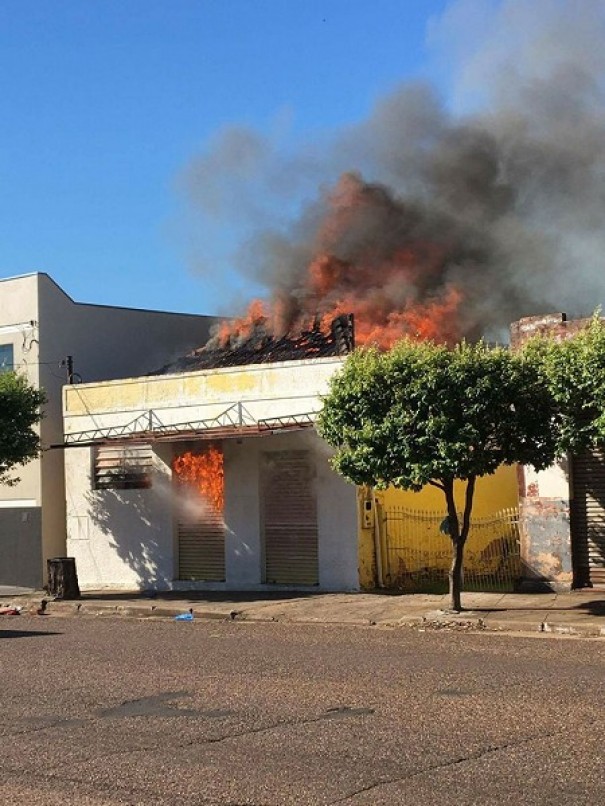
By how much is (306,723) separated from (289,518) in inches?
475

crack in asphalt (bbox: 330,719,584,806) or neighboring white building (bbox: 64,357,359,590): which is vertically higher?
neighboring white building (bbox: 64,357,359,590)

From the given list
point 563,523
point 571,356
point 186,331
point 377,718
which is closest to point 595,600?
point 563,523

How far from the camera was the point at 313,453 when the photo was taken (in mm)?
19250

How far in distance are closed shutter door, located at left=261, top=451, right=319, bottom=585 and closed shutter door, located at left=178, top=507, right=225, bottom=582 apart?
111cm

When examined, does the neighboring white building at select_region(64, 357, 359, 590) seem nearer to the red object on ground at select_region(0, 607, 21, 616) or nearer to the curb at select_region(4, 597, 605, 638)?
the curb at select_region(4, 597, 605, 638)

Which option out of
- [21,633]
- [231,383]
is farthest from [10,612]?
[231,383]

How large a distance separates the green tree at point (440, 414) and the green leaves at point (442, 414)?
14 mm

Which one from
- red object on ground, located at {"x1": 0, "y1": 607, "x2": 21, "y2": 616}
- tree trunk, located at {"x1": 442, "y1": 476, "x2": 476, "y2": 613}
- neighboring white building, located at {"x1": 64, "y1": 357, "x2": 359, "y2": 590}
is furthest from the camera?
red object on ground, located at {"x1": 0, "y1": 607, "x2": 21, "y2": 616}

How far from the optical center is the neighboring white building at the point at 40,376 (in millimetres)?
23359

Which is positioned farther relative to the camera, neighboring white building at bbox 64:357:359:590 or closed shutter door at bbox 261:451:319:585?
closed shutter door at bbox 261:451:319:585

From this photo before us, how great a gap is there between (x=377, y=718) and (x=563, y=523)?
9.65m

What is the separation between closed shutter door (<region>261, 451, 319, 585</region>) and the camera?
762 inches

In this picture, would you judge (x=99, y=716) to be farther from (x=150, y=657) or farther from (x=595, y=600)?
(x=595, y=600)

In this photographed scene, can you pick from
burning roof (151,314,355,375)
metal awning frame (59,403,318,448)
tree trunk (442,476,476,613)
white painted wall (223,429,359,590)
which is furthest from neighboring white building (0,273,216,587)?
tree trunk (442,476,476,613)
